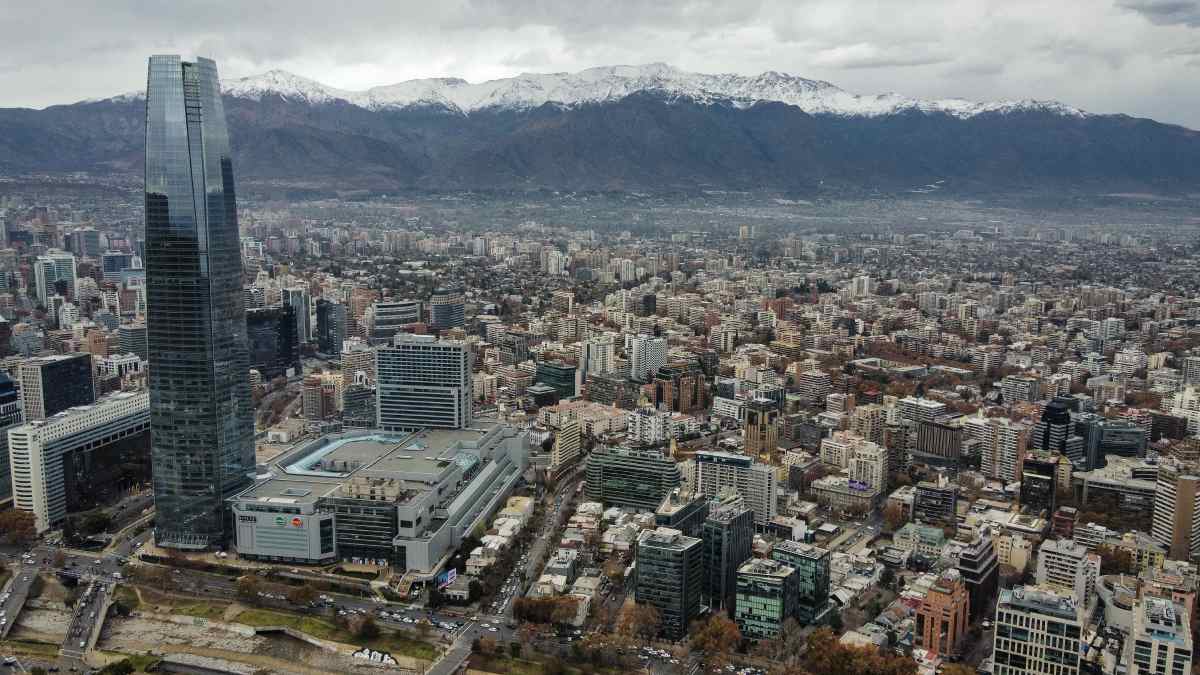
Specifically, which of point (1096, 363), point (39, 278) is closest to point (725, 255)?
point (1096, 363)

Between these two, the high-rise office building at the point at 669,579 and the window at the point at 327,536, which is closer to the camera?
the high-rise office building at the point at 669,579

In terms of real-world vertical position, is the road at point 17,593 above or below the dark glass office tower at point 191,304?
below

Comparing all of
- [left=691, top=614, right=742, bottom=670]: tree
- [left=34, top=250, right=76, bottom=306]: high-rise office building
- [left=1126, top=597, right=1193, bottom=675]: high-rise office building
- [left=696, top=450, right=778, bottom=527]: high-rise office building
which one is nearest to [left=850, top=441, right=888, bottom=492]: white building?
[left=696, top=450, right=778, bottom=527]: high-rise office building

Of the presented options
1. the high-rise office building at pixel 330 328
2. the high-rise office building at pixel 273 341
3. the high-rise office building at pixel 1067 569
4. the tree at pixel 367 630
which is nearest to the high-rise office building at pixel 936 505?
the high-rise office building at pixel 1067 569

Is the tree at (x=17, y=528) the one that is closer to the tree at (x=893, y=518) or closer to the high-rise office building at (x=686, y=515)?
Answer: the high-rise office building at (x=686, y=515)

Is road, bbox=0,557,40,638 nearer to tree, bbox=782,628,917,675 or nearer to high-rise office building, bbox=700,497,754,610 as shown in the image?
high-rise office building, bbox=700,497,754,610

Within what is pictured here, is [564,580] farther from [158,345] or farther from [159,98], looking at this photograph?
[159,98]
